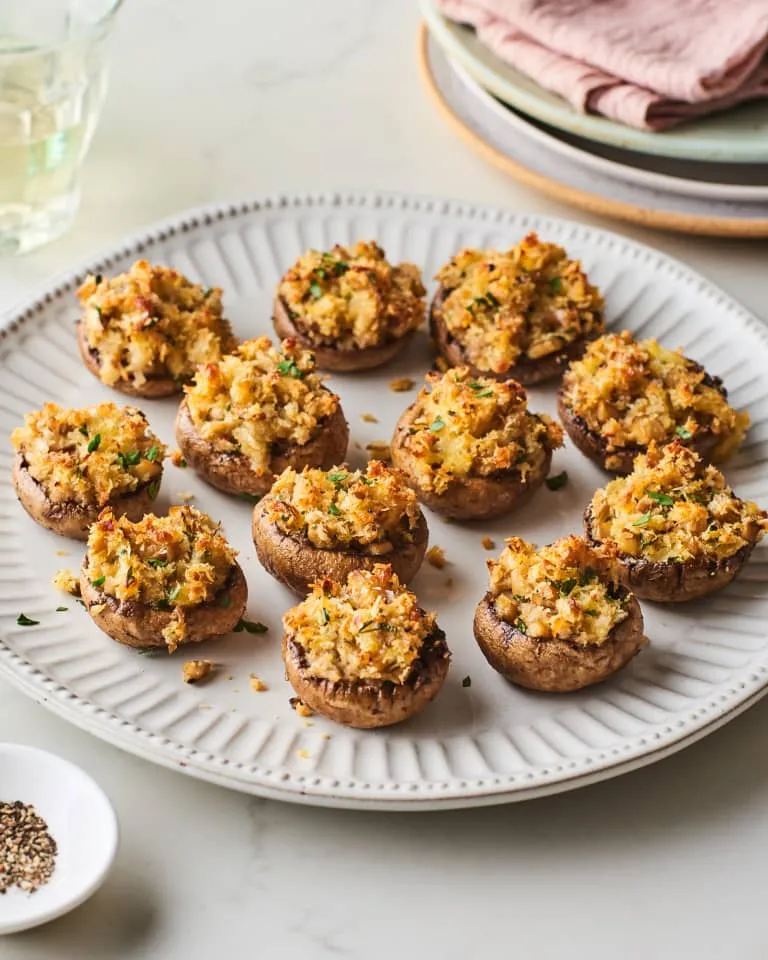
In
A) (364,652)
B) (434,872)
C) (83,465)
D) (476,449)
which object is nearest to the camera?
(434,872)

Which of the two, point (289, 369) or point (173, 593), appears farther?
point (289, 369)

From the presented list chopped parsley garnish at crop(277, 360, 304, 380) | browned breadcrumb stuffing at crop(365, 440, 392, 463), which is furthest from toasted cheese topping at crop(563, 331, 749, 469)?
chopped parsley garnish at crop(277, 360, 304, 380)

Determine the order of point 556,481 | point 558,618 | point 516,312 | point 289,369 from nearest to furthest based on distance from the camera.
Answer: point 558,618 < point 289,369 < point 556,481 < point 516,312

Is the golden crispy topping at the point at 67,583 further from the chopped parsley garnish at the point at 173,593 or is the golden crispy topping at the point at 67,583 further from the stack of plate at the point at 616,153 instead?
the stack of plate at the point at 616,153

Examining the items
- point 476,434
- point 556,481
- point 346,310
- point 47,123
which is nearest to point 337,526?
point 476,434

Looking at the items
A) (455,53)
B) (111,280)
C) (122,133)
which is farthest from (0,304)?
(455,53)

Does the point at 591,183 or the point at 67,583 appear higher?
the point at 591,183

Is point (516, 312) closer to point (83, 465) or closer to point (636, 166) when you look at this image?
point (636, 166)
